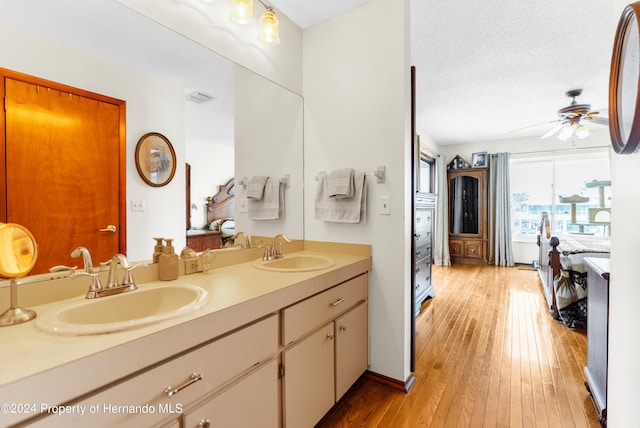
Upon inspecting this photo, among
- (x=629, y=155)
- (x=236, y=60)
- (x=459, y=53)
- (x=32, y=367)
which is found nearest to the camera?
(x=32, y=367)

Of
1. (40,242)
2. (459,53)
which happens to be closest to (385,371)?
(40,242)

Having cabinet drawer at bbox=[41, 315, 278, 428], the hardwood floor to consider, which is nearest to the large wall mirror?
cabinet drawer at bbox=[41, 315, 278, 428]

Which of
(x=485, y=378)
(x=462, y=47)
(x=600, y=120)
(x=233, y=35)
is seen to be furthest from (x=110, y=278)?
(x=600, y=120)

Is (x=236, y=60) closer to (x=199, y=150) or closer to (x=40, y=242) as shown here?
(x=199, y=150)

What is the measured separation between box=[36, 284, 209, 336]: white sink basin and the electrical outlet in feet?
0.73

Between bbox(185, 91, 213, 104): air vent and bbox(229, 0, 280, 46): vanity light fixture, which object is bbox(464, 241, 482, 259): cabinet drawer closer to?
bbox(229, 0, 280, 46): vanity light fixture

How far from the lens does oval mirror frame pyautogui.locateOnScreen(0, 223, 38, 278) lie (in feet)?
2.78

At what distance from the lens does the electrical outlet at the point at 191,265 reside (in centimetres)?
147

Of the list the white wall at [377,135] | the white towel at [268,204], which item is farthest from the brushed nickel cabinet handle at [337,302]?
the white towel at [268,204]

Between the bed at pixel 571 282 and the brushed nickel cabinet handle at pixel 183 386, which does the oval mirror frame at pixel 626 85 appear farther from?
the bed at pixel 571 282

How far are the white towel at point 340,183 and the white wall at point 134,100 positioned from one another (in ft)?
3.05

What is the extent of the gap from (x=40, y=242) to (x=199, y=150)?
800mm

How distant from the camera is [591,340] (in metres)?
1.81

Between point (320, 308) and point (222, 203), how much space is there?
33.4 inches
